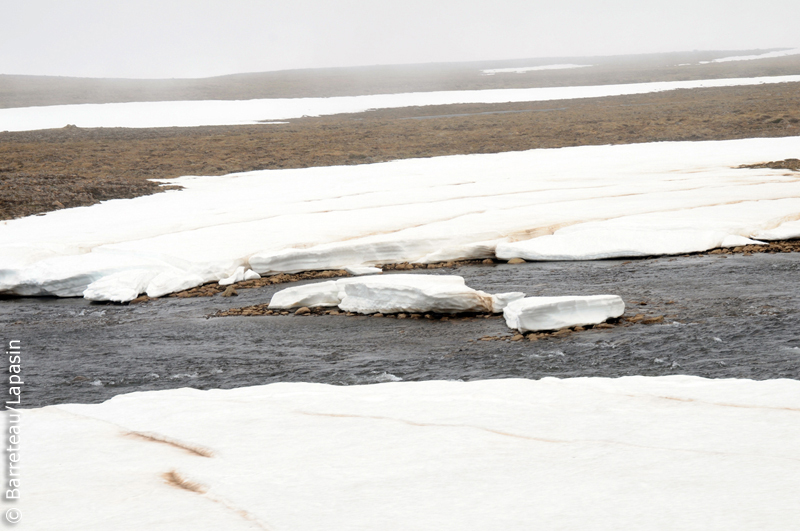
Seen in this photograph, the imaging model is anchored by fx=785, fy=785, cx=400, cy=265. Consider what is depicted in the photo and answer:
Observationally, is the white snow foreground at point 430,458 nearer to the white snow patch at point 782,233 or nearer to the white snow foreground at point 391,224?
the white snow foreground at point 391,224

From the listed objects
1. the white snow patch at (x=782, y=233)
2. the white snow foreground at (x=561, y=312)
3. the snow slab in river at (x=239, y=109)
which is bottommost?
the white snow foreground at (x=561, y=312)

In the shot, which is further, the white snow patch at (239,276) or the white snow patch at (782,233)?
the white snow patch at (782,233)

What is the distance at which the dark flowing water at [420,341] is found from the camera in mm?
6270

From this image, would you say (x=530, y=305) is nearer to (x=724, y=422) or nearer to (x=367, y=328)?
(x=367, y=328)

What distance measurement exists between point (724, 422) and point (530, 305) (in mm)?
2964

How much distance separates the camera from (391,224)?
41.0 feet

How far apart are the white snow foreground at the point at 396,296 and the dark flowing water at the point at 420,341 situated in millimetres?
221

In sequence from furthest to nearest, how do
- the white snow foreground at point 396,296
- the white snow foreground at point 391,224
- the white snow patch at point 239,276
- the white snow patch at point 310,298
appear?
the white snow foreground at point 391,224
the white snow patch at point 239,276
the white snow patch at point 310,298
the white snow foreground at point 396,296

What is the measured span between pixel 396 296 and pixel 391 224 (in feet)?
14.0

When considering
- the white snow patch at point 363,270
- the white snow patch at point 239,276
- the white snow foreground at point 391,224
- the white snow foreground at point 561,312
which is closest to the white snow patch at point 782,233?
the white snow foreground at point 391,224

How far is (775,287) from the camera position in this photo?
8375 millimetres

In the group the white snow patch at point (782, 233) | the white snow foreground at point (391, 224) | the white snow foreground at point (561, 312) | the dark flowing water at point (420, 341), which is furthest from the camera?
the white snow patch at point (782, 233)

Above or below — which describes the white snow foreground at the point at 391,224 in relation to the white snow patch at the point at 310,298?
above

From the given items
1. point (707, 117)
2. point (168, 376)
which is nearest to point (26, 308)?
point (168, 376)
